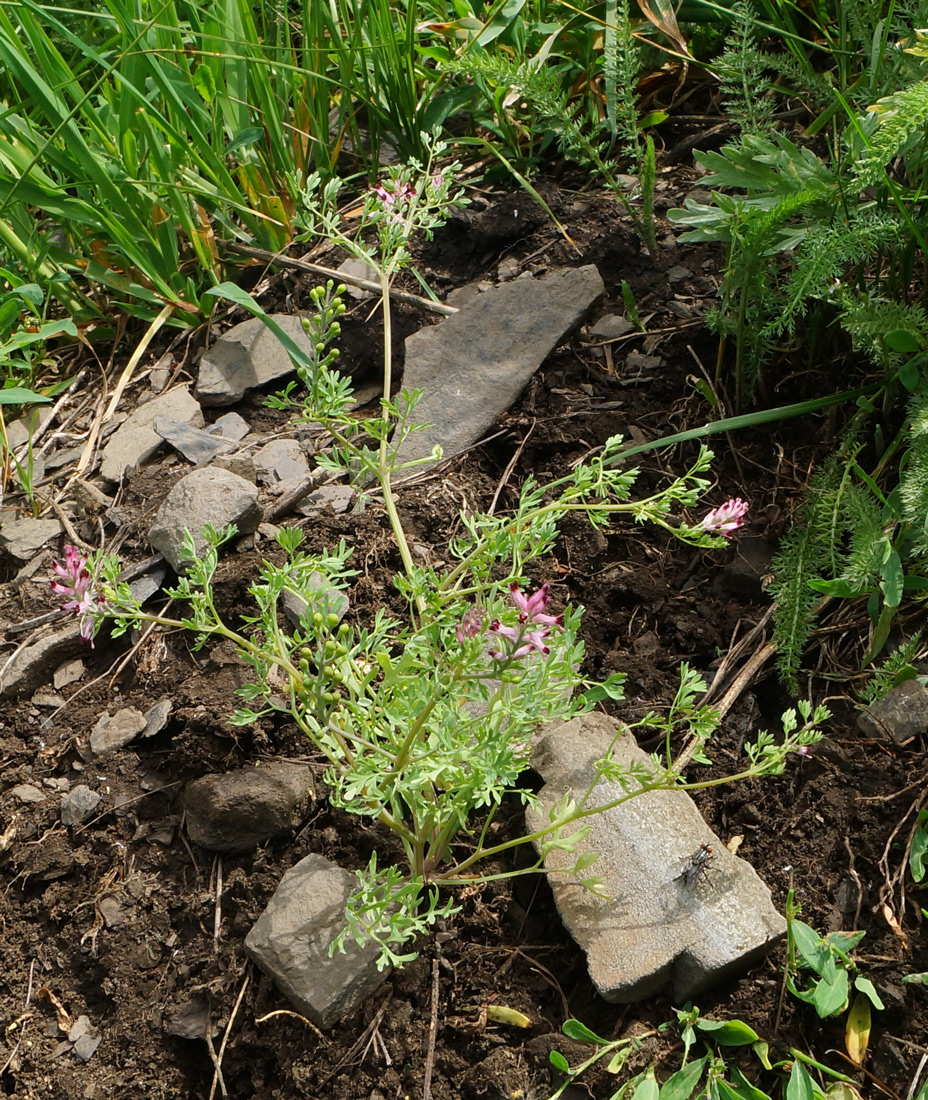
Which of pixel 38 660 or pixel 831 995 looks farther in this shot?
pixel 38 660

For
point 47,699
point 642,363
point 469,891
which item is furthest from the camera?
point 642,363

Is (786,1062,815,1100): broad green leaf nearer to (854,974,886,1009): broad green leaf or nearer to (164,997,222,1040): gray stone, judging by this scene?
(854,974,886,1009): broad green leaf

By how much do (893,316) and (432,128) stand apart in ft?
5.21

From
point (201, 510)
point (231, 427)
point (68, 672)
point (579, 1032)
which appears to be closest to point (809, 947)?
point (579, 1032)

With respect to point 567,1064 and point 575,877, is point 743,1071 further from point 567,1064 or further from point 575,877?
point 575,877

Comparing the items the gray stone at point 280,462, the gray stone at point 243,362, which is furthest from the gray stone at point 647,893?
the gray stone at point 243,362

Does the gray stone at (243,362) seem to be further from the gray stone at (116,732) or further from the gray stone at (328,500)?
the gray stone at (116,732)

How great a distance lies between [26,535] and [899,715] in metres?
2.08

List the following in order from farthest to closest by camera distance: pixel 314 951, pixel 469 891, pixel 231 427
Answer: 1. pixel 231 427
2. pixel 469 891
3. pixel 314 951

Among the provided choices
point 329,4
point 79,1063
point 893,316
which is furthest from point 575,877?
point 329,4

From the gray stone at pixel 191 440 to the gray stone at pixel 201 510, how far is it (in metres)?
0.23

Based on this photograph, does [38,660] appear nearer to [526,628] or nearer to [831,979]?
[526,628]

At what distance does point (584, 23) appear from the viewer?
9.67 ft

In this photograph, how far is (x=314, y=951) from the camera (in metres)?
1.65
